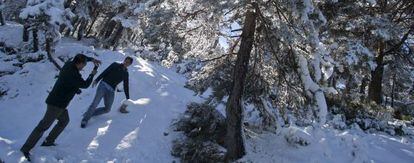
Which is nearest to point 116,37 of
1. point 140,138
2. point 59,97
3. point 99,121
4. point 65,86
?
point 99,121

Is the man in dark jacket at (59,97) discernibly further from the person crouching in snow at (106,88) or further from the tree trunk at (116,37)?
the tree trunk at (116,37)

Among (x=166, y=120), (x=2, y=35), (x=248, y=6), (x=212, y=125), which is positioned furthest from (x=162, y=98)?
(x=2, y=35)

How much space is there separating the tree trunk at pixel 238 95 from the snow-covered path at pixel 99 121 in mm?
1590

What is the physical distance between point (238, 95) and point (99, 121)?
12.3ft

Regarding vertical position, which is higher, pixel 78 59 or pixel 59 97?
pixel 78 59

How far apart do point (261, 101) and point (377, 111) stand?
656 centimetres

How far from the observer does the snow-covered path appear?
29.8 ft

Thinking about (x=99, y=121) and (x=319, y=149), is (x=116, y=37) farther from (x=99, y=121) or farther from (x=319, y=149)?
(x=319, y=149)

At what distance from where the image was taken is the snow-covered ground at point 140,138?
9.30 metres

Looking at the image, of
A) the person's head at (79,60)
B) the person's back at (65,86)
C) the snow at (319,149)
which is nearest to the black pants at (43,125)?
the person's back at (65,86)

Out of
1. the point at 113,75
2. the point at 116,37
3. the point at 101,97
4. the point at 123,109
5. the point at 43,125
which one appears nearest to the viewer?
the point at 43,125

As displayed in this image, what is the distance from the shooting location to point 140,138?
10.6 meters

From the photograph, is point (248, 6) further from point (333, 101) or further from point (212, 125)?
point (333, 101)

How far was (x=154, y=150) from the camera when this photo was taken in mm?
10250
